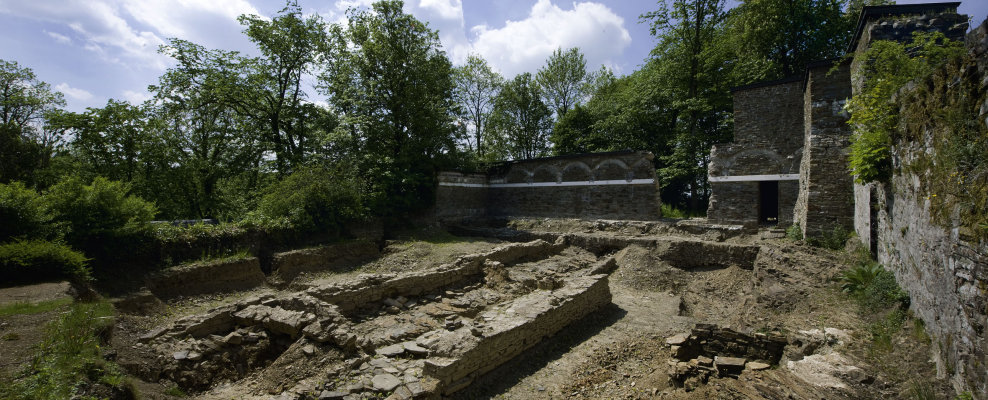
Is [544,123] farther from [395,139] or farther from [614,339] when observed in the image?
[614,339]

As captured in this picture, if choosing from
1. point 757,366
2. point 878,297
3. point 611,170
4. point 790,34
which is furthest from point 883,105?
point 790,34

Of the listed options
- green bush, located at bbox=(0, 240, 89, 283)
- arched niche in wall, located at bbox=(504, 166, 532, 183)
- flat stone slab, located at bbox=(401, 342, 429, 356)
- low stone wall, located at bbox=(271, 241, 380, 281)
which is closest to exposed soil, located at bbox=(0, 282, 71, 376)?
green bush, located at bbox=(0, 240, 89, 283)

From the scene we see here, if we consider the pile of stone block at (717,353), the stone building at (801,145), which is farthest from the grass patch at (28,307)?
the stone building at (801,145)

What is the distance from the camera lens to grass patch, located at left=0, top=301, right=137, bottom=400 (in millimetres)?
3758

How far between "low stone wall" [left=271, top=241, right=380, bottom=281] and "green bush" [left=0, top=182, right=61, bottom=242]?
509cm

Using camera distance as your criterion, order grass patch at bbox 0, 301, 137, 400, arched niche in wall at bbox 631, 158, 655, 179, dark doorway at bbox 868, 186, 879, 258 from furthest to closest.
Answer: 1. arched niche in wall at bbox 631, 158, 655, 179
2. dark doorway at bbox 868, 186, 879, 258
3. grass patch at bbox 0, 301, 137, 400

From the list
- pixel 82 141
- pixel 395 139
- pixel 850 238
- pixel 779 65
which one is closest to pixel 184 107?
pixel 82 141

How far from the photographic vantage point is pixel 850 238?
30.5 feet

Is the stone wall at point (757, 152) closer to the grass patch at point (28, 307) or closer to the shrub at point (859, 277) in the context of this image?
the shrub at point (859, 277)

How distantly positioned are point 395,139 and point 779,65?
1984cm

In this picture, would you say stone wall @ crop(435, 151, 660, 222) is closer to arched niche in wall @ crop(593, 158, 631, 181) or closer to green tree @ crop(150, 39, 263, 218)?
arched niche in wall @ crop(593, 158, 631, 181)

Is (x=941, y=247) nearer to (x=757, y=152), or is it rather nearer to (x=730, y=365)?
(x=730, y=365)

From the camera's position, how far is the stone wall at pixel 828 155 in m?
9.84

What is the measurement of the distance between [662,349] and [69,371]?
780 centimetres
